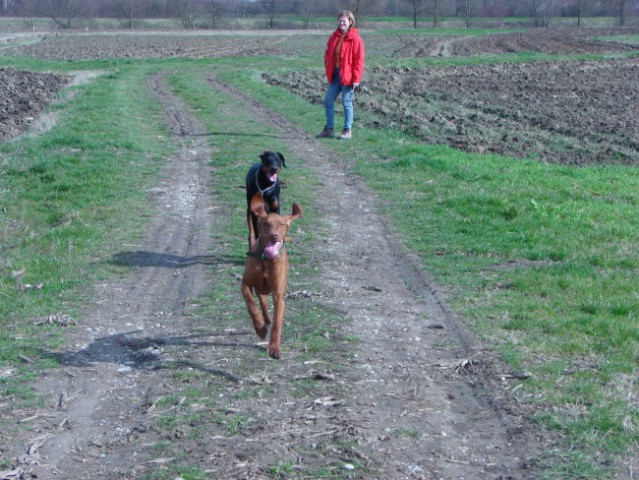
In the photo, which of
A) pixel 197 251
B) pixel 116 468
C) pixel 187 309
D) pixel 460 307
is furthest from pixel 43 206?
pixel 116 468

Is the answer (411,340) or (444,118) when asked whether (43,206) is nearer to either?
(411,340)

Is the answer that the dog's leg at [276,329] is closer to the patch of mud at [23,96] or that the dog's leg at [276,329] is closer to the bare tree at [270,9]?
the patch of mud at [23,96]

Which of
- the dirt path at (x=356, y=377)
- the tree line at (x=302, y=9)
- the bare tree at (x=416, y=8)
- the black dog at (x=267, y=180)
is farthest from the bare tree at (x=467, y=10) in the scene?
the black dog at (x=267, y=180)

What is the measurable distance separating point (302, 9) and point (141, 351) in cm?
8410

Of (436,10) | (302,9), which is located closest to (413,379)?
(302,9)

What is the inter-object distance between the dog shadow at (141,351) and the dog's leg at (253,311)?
25cm

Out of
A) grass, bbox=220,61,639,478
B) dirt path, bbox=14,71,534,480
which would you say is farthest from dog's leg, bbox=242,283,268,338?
grass, bbox=220,61,639,478

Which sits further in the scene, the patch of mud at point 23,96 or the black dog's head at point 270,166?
the patch of mud at point 23,96

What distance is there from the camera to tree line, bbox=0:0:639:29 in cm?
8225

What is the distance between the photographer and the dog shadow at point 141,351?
5.79 meters

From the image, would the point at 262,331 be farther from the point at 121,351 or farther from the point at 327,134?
the point at 327,134

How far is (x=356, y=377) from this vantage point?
219 inches

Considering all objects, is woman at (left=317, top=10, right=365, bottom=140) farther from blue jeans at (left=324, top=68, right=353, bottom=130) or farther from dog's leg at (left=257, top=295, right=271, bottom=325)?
dog's leg at (left=257, top=295, right=271, bottom=325)

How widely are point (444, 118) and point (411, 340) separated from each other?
12.5 meters
